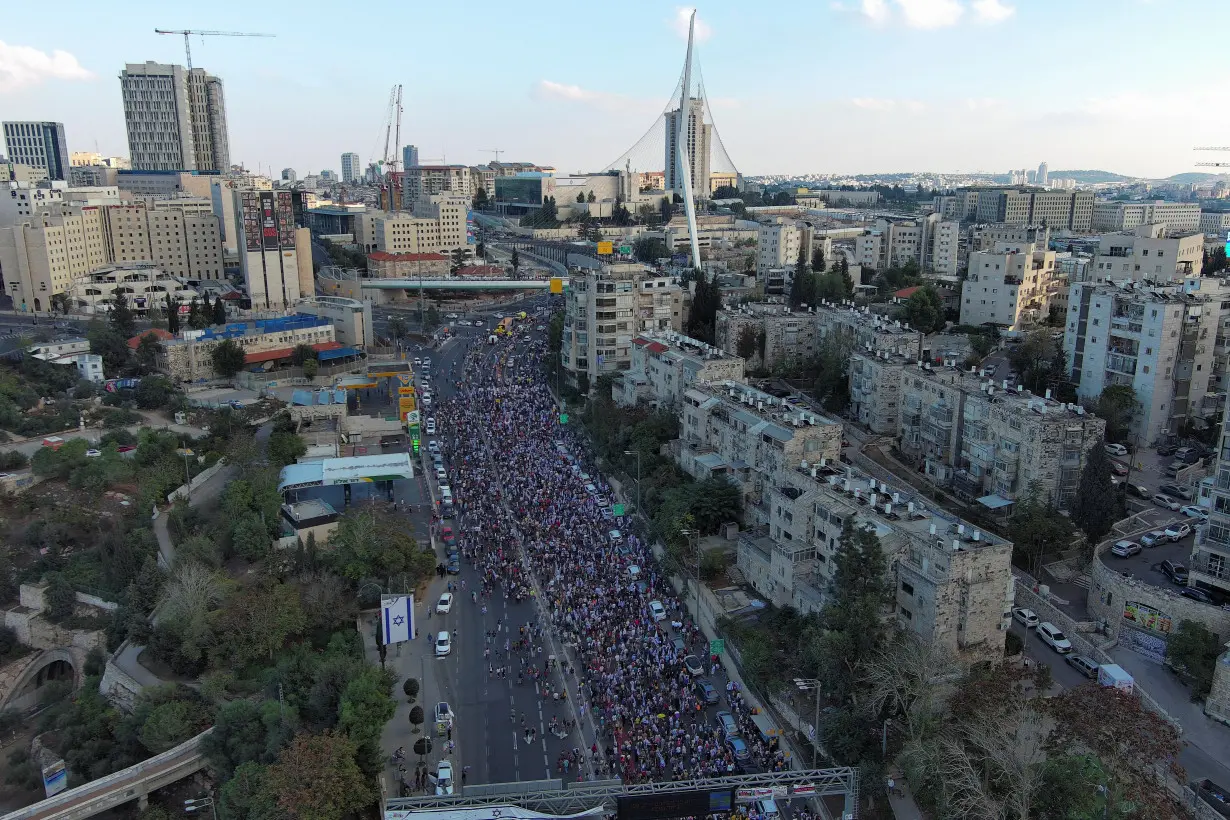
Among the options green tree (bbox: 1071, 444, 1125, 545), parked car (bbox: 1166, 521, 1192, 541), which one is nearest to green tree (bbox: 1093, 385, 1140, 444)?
parked car (bbox: 1166, 521, 1192, 541)

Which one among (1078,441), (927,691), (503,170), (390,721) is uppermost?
(503,170)

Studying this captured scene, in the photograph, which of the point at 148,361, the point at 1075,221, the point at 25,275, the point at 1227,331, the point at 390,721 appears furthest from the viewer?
the point at 1075,221

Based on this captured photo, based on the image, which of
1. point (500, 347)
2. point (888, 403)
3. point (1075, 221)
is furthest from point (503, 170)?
point (888, 403)

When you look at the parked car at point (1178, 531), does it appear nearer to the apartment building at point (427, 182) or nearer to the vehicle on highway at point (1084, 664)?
the vehicle on highway at point (1084, 664)

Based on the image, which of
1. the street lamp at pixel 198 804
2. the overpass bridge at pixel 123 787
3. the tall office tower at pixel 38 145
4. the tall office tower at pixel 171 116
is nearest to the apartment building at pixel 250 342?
the overpass bridge at pixel 123 787

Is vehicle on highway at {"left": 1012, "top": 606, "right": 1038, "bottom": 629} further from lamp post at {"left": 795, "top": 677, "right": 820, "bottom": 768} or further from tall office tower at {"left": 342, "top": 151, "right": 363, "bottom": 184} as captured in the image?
tall office tower at {"left": 342, "top": 151, "right": 363, "bottom": 184}

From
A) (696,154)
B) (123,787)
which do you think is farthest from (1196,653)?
(696,154)

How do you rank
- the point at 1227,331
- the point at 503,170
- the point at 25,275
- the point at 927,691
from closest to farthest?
the point at 927,691 < the point at 1227,331 < the point at 25,275 < the point at 503,170

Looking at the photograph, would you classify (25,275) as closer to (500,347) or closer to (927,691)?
(500,347)
